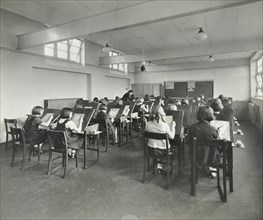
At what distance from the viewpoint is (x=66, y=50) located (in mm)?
7133

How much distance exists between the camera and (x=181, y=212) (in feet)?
7.09

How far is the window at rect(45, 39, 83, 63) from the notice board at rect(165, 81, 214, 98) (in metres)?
6.22

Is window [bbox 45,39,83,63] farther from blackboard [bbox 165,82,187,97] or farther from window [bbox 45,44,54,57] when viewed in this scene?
blackboard [bbox 165,82,187,97]

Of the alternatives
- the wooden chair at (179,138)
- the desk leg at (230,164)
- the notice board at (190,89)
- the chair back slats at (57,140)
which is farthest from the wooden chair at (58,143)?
the notice board at (190,89)

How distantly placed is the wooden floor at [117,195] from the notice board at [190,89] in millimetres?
7765

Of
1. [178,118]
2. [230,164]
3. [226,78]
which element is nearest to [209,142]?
[230,164]

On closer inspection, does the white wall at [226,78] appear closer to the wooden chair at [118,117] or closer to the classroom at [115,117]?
the classroom at [115,117]

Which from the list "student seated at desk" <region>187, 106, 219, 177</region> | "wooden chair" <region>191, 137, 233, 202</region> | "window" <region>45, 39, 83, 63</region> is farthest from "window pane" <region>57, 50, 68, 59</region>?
"wooden chair" <region>191, 137, 233, 202</region>

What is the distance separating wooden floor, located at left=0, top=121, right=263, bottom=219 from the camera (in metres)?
2.15

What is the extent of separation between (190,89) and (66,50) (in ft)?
24.1

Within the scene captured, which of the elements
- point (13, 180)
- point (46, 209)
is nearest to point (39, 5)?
point (13, 180)

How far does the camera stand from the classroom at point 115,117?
7.82 ft

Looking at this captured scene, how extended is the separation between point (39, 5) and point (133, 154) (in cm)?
402

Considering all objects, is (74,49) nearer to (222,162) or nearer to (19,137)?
(19,137)
